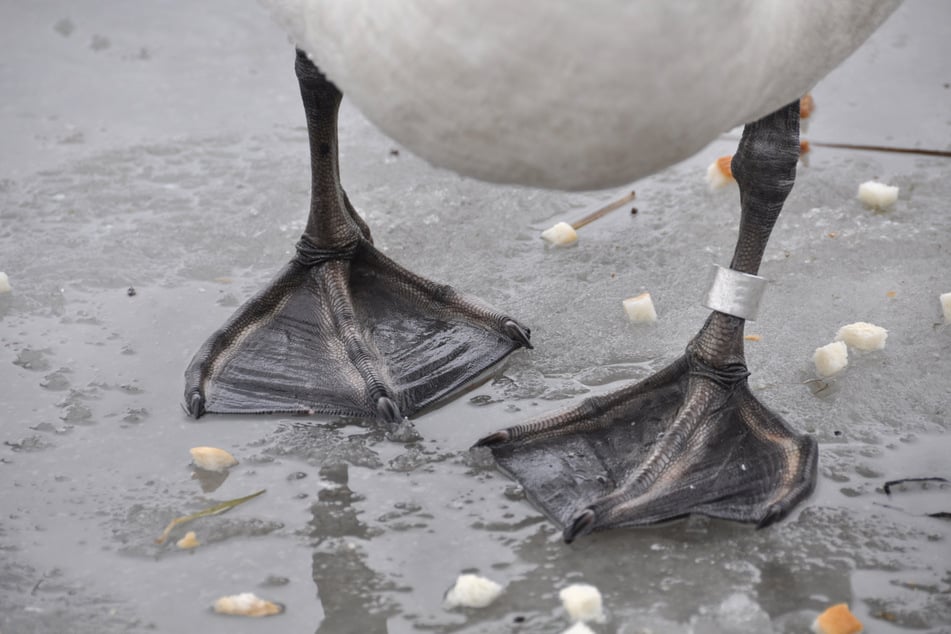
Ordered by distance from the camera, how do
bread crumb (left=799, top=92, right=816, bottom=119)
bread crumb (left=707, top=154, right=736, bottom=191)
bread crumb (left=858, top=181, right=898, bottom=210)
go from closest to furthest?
bread crumb (left=858, top=181, right=898, bottom=210)
bread crumb (left=707, top=154, right=736, bottom=191)
bread crumb (left=799, top=92, right=816, bottom=119)

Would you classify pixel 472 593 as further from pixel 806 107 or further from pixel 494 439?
pixel 806 107

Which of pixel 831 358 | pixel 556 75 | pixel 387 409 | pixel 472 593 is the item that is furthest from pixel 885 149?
pixel 556 75

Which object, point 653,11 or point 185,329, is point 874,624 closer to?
point 653,11

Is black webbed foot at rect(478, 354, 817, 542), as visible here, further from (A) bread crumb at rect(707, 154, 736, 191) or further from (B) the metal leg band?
(A) bread crumb at rect(707, 154, 736, 191)

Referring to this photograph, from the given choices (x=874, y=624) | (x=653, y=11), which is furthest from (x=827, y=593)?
(x=653, y=11)

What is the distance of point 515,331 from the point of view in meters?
3.65

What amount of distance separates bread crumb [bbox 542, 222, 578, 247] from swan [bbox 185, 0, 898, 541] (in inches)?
25.3

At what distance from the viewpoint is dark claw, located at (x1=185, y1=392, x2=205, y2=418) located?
3420mm

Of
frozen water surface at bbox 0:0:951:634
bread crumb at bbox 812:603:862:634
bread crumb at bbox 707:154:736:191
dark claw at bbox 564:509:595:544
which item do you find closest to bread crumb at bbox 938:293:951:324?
frozen water surface at bbox 0:0:951:634

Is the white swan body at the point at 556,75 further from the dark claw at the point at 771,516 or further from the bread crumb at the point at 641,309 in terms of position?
the bread crumb at the point at 641,309

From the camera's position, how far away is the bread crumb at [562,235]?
14.1 ft

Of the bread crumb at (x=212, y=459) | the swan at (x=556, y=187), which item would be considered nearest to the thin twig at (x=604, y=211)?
the swan at (x=556, y=187)

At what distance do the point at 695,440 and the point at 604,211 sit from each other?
1457mm

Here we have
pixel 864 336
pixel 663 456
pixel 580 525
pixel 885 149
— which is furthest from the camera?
pixel 885 149
